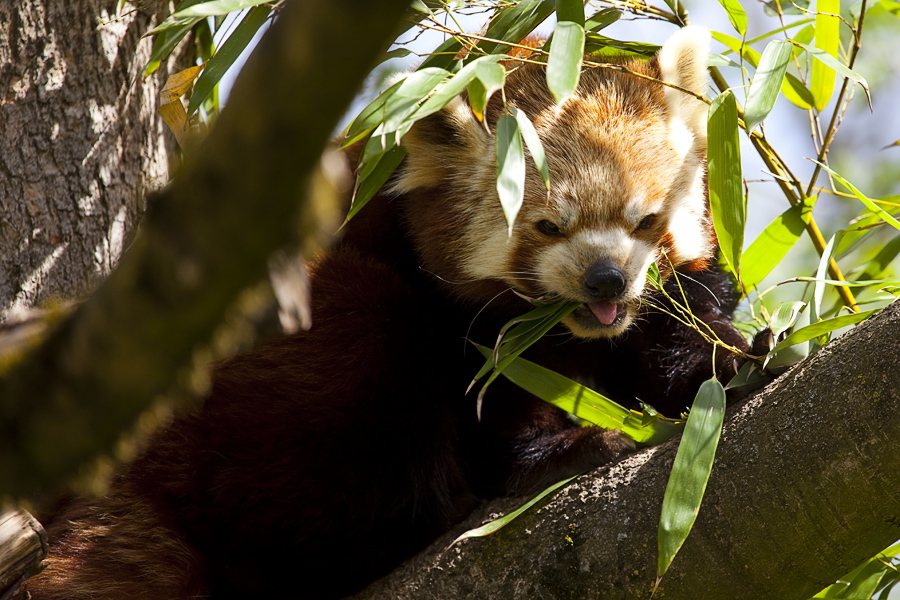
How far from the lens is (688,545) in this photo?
4.62 ft

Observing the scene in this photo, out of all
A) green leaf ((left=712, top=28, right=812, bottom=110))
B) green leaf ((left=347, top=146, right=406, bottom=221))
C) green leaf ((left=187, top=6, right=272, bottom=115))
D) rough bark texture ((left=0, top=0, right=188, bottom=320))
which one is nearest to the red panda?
green leaf ((left=712, top=28, right=812, bottom=110))

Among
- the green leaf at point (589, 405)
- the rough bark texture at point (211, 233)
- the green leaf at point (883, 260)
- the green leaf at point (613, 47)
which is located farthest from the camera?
the green leaf at point (883, 260)

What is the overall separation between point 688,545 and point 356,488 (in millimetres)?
973

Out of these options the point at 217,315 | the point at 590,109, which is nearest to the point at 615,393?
the point at 590,109

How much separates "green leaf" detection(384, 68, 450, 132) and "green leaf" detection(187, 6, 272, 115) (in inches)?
25.2

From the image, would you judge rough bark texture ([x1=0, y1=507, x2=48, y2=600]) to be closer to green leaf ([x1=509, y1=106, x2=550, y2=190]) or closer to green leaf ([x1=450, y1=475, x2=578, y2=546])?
green leaf ([x1=450, y1=475, x2=578, y2=546])

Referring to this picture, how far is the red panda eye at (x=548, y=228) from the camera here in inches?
92.5

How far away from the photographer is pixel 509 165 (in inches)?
60.7

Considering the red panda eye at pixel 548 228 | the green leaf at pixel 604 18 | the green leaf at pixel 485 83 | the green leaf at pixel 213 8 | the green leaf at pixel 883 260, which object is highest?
the green leaf at pixel 213 8

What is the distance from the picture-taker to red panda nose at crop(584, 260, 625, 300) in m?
2.20

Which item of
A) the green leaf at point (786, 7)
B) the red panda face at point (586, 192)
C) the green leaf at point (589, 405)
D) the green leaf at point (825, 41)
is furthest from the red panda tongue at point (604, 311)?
the green leaf at point (786, 7)

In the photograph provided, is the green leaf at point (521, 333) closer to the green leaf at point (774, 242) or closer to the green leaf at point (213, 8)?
the green leaf at point (774, 242)

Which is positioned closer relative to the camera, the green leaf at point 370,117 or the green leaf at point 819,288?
the green leaf at point 370,117

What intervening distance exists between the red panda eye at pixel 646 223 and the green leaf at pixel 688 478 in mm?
895
